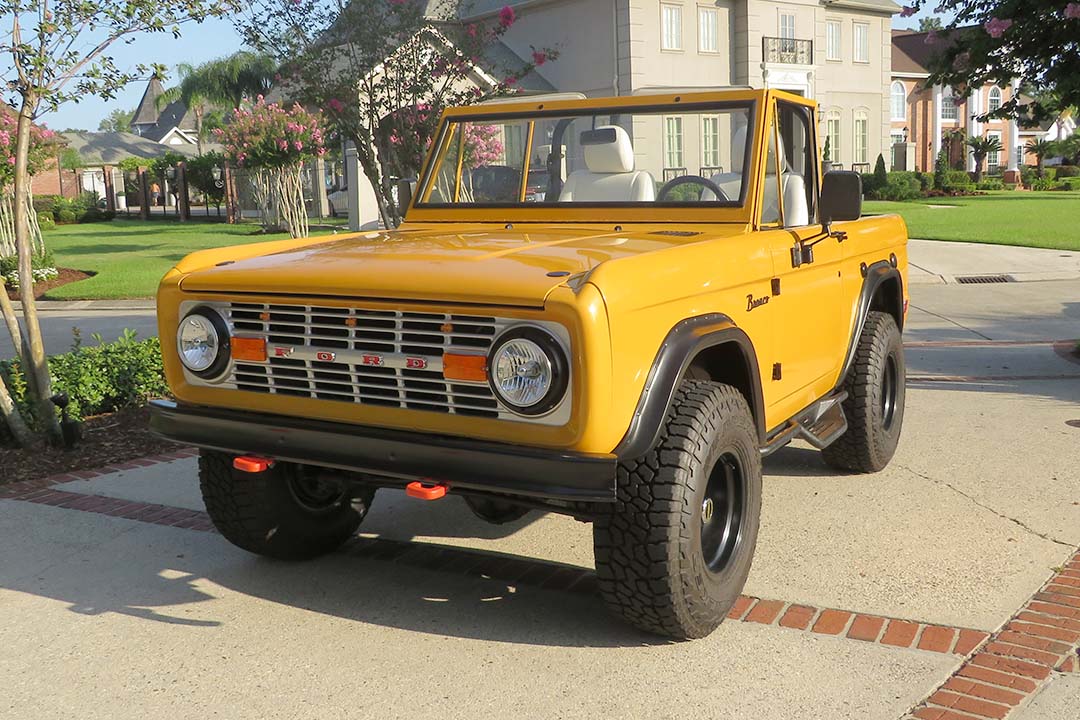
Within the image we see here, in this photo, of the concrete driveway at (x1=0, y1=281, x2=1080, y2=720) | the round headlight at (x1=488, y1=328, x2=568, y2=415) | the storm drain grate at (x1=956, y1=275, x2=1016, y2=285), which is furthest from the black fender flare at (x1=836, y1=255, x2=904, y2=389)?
the storm drain grate at (x1=956, y1=275, x2=1016, y2=285)

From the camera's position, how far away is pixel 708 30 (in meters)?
35.3

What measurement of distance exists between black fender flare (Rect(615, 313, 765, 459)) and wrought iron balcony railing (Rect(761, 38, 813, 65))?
34.9 metres

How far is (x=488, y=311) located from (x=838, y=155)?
40.3m

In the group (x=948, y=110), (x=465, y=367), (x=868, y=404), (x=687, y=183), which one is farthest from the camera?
(x=948, y=110)

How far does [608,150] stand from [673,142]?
13.0 inches

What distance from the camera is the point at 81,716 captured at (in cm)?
349

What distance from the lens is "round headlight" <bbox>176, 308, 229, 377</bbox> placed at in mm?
4090

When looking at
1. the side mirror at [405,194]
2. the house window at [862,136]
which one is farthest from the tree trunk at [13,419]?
the house window at [862,136]

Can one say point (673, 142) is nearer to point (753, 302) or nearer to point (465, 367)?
point (753, 302)

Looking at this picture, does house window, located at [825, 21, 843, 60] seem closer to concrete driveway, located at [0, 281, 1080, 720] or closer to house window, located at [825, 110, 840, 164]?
house window, located at [825, 110, 840, 164]

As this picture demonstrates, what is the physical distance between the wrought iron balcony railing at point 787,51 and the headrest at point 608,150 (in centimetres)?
3334

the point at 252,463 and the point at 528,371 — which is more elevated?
the point at 528,371

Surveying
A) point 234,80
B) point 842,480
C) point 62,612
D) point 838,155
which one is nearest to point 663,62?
point 838,155

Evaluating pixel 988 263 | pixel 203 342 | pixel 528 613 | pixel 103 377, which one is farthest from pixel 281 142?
pixel 528 613
